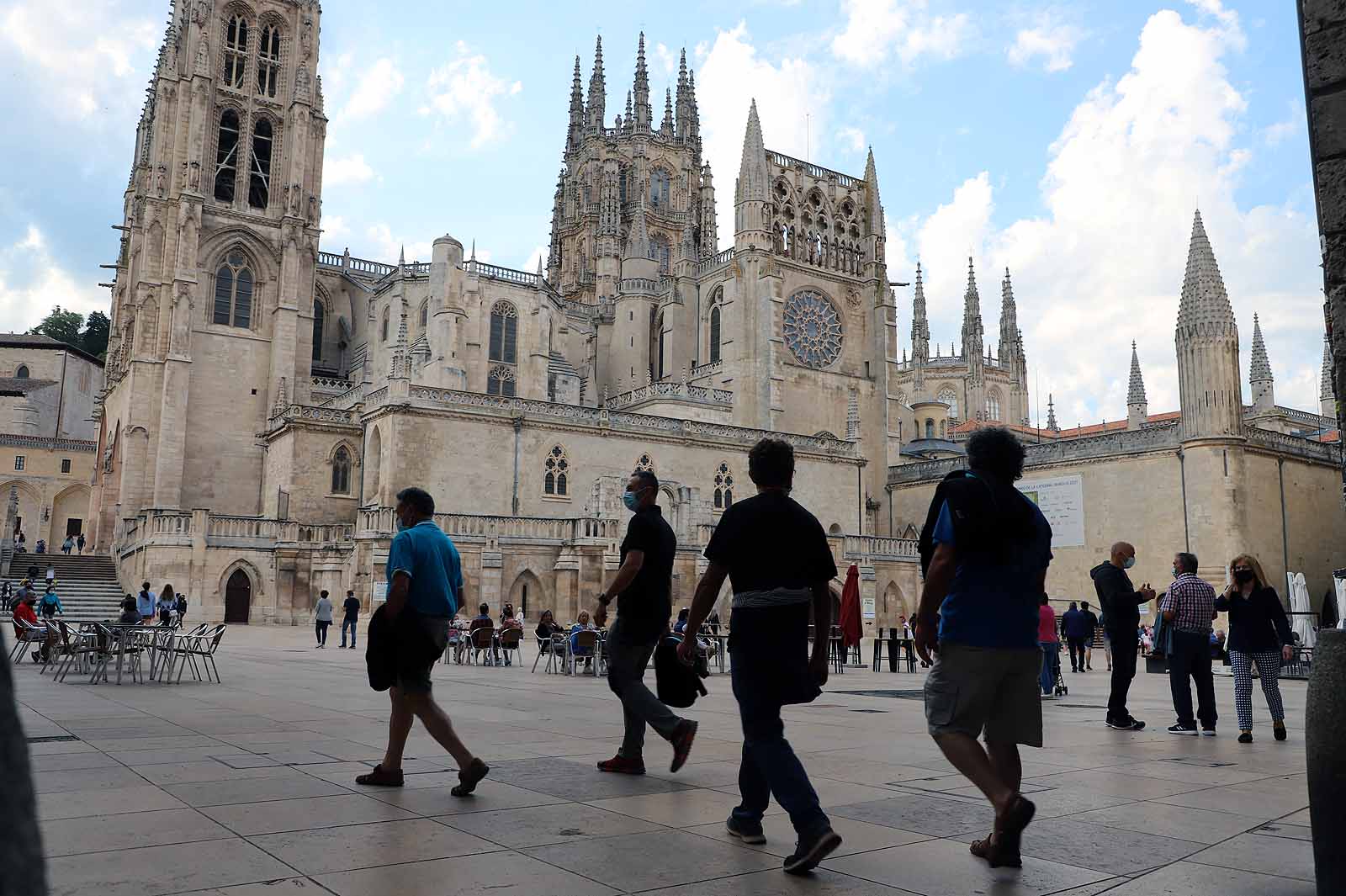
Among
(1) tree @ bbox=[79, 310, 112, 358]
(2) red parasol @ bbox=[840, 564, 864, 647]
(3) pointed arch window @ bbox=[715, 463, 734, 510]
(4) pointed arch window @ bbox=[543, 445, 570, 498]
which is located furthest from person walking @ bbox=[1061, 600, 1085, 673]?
(1) tree @ bbox=[79, 310, 112, 358]

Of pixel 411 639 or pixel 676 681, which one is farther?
pixel 676 681

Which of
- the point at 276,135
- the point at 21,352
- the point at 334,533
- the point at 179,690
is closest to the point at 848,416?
the point at 334,533

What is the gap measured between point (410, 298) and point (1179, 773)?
4138 centimetres

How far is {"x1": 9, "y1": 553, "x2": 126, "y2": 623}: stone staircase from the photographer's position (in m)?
29.7

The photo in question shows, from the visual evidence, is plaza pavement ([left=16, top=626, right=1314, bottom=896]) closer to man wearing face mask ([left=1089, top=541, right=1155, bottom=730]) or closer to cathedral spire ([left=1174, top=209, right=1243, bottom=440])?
man wearing face mask ([left=1089, top=541, right=1155, bottom=730])

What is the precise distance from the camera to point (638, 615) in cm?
629

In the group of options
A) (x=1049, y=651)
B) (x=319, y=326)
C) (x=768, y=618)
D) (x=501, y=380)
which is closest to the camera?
(x=768, y=618)

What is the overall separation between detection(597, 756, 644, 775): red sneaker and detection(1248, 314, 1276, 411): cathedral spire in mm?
56233

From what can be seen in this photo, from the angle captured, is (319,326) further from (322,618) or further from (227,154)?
(322,618)

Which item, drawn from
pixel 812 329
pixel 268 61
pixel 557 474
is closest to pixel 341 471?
pixel 557 474

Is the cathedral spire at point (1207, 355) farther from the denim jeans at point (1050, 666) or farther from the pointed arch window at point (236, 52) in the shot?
the pointed arch window at point (236, 52)

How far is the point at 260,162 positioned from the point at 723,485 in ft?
82.1

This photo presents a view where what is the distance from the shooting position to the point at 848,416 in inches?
1788

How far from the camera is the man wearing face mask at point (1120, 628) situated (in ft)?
30.1
